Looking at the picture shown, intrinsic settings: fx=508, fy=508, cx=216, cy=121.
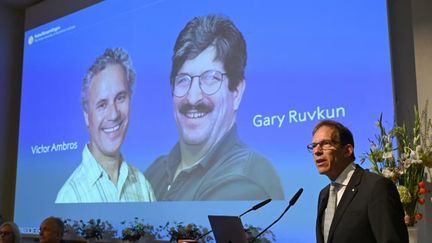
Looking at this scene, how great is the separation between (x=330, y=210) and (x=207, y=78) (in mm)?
2373

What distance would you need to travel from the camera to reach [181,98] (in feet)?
14.2

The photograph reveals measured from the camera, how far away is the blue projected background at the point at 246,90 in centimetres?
336

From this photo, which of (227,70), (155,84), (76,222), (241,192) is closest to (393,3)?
(227,70)

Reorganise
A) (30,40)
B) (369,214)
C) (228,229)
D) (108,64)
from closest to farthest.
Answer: (369,214), (228,229), (108,64), (30,40)

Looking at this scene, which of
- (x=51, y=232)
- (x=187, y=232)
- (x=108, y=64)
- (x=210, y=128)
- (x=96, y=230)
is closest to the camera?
(x=51, y=232)

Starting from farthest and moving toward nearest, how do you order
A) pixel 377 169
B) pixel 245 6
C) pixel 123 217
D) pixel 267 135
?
pixel 123 217, pixel 245 6, pixel 267 135, pixel 377 169

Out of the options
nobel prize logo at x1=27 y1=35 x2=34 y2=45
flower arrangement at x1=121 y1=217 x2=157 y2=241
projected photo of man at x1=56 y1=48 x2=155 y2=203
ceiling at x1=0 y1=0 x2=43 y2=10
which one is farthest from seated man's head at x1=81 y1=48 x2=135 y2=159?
ceiling at x1=0 y1=0 x2=43 y2=10

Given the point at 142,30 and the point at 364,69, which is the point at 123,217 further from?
the point at 364,69

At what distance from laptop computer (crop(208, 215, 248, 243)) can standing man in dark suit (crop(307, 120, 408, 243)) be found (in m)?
0.46

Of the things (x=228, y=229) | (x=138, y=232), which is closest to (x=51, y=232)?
(x=138, y=232)

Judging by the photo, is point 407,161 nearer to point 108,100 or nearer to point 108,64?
point 108,100

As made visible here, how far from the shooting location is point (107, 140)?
4918mm

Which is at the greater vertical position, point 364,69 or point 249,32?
point 249,32

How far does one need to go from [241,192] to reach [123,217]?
1.38 meters
